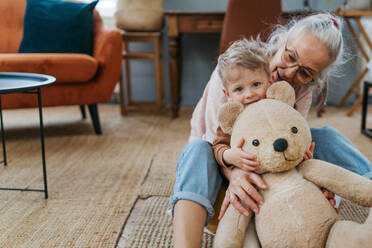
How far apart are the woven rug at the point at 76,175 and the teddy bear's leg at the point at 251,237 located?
372mm

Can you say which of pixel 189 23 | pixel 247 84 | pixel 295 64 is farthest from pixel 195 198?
pixel 189 23

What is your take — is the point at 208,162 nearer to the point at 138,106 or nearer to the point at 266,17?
the point at 266,17

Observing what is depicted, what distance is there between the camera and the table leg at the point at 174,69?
2.22 metres

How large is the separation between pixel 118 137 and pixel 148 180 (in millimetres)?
663

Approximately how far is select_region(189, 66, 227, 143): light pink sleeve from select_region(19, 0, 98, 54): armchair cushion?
119 centimetres

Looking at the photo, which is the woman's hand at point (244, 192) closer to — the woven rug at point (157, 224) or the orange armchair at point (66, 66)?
the woven rug at point (157, 224)

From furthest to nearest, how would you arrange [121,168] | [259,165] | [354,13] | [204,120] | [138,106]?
[138,106]
[354,13]
[121,168]
[204,120]
[259,165]

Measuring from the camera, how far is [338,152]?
91cm

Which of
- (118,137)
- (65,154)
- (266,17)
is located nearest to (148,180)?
(65,154)

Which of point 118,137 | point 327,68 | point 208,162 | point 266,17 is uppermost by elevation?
point 266,17

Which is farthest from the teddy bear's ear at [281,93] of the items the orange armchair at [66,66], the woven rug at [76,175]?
the orange armchair at [66,66]

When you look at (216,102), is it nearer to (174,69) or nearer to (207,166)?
(207,166)

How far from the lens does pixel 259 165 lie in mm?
665

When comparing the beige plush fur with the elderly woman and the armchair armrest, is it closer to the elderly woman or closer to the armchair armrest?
the armchair armrest
